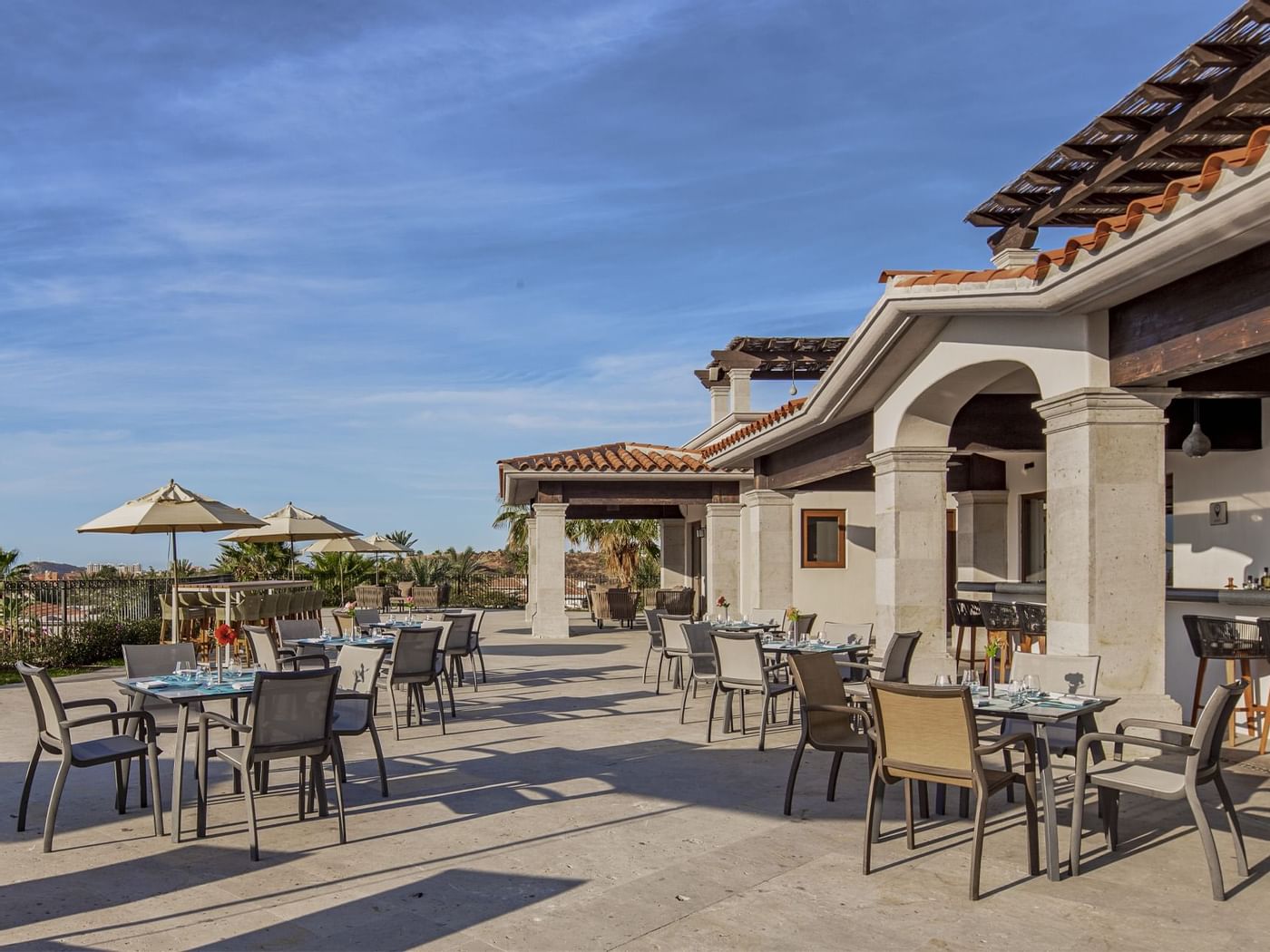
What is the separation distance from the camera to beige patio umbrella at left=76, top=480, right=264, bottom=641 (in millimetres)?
12211

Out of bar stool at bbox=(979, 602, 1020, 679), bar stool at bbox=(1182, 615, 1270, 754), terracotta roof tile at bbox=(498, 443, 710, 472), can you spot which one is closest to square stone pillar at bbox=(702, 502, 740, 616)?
terracotta roof tile at bbox=(498, 443, 710, 472)

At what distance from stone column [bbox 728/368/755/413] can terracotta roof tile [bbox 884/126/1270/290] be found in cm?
1253

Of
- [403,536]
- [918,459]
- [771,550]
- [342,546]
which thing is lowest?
[403,536]

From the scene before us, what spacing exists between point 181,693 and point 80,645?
10.6m

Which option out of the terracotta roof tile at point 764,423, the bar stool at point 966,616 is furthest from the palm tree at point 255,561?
the bar stool at point 966,616

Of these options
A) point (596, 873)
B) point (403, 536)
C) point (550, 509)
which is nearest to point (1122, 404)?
point (596, 873)

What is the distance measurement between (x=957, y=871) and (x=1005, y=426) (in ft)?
22.9

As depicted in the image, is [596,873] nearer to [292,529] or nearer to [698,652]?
[698,652]

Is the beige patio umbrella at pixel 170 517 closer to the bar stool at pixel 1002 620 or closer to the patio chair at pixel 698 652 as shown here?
the patio chair at pixel 698 652

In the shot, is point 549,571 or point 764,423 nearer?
point 764,423

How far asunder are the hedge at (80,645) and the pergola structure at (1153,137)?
13482mm

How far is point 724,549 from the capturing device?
18.8 meters

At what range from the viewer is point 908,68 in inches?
555

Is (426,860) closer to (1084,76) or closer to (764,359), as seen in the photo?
(1084,76)
